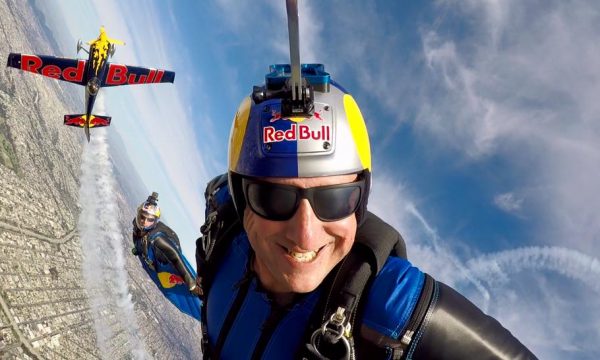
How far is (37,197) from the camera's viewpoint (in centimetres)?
9675

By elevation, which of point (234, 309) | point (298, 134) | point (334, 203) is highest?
point (298, 134)

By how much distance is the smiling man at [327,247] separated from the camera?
1.99 m

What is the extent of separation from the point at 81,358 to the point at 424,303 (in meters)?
84.3

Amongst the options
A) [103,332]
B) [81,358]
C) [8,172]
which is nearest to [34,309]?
[81,358]

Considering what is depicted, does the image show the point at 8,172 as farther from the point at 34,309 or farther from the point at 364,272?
the point at 364,272

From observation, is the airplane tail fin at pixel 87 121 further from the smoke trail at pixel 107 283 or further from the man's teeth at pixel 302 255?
the smoke trail at pixel 107 283

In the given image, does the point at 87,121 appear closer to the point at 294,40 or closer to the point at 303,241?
the point at 303,241

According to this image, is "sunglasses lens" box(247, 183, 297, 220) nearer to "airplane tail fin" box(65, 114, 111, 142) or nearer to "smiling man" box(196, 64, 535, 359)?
"smiling man" box(196, 64, 535, 359)

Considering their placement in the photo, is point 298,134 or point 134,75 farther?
point 134,75

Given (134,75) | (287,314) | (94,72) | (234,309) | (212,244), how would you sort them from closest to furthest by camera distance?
(287,314) → (234,309) → (212,244) → (94,72) → (134,75)

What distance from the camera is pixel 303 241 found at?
2.11 m

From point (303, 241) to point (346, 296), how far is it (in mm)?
461

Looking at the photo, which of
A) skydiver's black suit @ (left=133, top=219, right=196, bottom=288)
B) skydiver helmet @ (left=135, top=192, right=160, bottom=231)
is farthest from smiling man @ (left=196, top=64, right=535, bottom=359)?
skydiver helmet @ (left=135, top=192, right=160, bottom=231)

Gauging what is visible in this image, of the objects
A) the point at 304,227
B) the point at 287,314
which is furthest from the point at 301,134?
the point at 287,314
